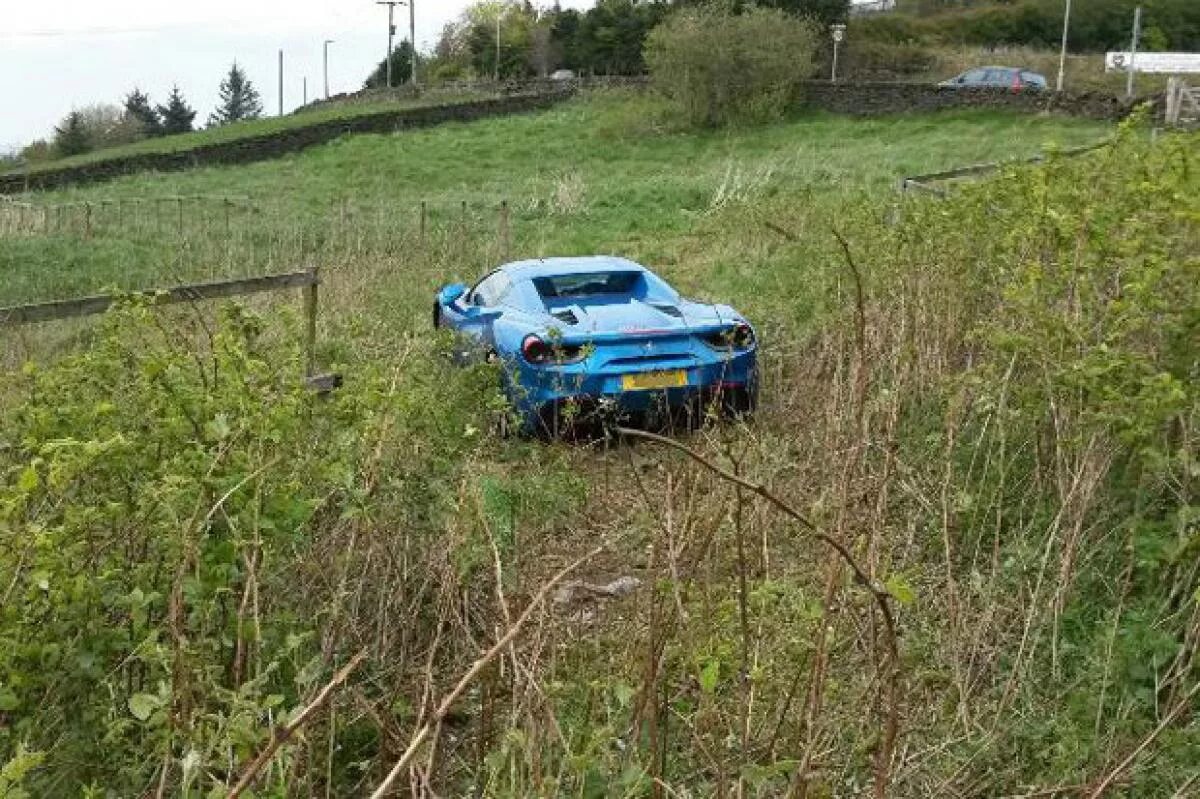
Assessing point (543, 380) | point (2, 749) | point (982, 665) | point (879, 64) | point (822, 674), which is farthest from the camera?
→ point (879, 64)

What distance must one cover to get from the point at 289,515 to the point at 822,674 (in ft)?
5.87

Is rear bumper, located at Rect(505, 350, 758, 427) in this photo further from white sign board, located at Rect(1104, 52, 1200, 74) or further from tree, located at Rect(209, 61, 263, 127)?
tree, located at Rect(209, 61, 263, 127)

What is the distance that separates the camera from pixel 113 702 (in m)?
3.28

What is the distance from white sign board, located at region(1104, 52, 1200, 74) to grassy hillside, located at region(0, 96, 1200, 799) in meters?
34.3

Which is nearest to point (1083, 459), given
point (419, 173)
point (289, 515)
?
point (289, 515)

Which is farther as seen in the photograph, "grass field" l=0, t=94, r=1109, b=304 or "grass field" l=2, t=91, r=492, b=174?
"grass field" l=2, t=91, r=492, b=174

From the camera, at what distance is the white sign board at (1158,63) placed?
122ft

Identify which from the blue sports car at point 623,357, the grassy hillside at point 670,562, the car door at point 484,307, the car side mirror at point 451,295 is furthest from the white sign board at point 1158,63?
the grassy hillside at point 670,562

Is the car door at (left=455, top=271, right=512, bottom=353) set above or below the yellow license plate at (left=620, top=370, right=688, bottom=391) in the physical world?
above

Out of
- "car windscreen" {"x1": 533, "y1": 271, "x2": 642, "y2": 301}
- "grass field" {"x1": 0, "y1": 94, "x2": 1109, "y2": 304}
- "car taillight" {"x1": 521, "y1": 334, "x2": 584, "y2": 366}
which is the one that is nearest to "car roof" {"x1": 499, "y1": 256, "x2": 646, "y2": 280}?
"car windscreen" {"x1": 533, "y1": 271, "x2": 642, "y2": 301}

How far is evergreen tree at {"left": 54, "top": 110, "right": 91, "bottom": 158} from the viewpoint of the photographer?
65.5 m

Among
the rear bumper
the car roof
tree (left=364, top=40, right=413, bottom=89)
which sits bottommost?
the rear bumper

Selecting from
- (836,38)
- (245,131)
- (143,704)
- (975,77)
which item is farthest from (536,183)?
(245,131)

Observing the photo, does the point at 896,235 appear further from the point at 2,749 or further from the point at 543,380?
the point at 2,749
